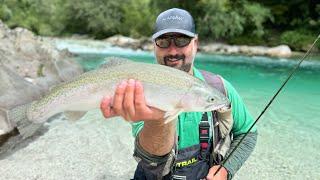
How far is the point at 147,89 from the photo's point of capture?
280cm

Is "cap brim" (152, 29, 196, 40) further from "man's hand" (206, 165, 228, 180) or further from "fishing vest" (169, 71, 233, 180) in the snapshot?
"man's hand" (206, 165, 228, 180)

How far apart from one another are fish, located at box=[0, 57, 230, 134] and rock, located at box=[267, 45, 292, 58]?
1324 inches

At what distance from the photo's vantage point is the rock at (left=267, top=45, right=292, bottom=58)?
3568 cm

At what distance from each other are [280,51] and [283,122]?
1029 inches

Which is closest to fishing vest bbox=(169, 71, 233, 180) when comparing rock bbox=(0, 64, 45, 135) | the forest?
rock bbox=(0, 64, 45, 135)

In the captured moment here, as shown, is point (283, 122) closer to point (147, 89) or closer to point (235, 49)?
point (147, 89)

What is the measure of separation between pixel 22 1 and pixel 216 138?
58.7 meters

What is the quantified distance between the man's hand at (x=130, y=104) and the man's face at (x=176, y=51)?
79 cm

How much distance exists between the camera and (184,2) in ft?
147

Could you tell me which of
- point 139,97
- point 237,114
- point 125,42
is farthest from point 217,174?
point 125,42

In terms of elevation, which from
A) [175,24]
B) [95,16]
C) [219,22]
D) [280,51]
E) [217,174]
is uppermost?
[175,24]

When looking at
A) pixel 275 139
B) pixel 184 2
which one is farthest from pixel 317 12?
pixel 275 139

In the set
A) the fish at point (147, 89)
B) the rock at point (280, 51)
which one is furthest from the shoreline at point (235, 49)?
the fish at point (147, 89)

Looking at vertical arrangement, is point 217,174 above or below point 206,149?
below
